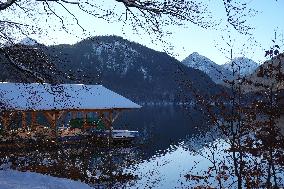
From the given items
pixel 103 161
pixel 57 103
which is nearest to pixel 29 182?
pixel 103 161

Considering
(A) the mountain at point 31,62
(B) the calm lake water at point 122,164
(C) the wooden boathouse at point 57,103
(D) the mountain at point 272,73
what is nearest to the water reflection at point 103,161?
(B) the calm lake water at point 122,164

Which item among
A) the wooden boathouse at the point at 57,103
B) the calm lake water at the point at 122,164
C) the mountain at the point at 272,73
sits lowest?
the calm lake water at the point at 122,164

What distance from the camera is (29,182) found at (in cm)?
677

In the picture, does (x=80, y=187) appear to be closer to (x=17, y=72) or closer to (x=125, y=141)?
(x=17, y=72)

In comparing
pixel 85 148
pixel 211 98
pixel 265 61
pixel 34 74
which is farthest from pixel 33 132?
pixel 34 74

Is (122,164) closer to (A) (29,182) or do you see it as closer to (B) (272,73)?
(B) (272,73)

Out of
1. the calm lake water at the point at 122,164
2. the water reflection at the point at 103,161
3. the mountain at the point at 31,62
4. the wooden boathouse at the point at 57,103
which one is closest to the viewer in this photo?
the mountain at the point at 31,62

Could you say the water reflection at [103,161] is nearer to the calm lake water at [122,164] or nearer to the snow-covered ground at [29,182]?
the calm lake water at [122,164]

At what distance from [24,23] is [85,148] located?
2200cm

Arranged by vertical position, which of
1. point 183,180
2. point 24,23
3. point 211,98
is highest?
point 24,23

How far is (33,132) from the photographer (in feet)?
93.4

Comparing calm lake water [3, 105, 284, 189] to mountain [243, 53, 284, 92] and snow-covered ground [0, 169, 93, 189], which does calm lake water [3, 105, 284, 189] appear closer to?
mountain [243, 53, 284, 92]

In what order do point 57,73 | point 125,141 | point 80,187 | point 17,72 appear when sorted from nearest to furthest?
1. point 80,187
2. point 57,73
3. point 17,72
4. point 125,141

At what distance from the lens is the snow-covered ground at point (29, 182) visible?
21.3 feet
